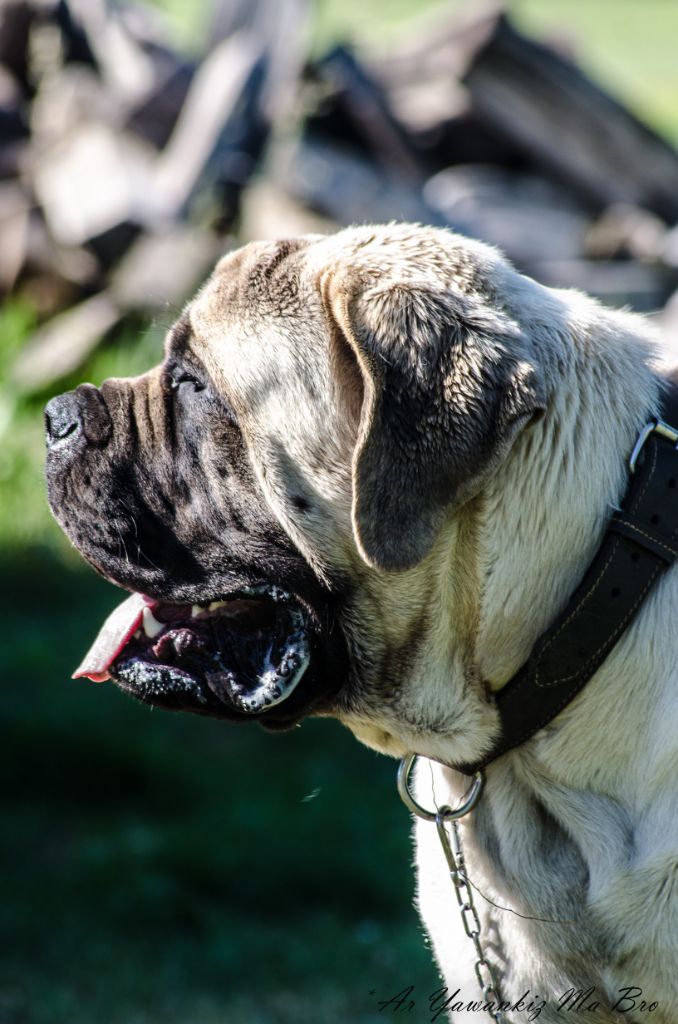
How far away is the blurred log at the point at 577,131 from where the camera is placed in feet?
24.8

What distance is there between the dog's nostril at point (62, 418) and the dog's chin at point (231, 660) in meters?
0.46

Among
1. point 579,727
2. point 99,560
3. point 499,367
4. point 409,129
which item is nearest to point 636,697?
point 579,727

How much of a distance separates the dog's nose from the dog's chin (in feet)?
1.39

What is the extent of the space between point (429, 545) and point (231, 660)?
618 millimetres

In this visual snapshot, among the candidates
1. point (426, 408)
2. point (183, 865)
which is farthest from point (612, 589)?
point (183, 865)

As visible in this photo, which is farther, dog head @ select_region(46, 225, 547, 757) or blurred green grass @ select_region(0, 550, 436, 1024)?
blurred green grass @ select_region(0, 550, 436, 1024)

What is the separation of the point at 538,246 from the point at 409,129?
1.27 metres

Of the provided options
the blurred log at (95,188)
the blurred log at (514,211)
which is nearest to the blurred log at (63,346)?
the blurred log at (95,188)

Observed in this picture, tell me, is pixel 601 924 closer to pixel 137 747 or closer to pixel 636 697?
pixel 636 697

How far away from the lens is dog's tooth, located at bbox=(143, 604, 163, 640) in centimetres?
292

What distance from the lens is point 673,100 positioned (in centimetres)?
1791

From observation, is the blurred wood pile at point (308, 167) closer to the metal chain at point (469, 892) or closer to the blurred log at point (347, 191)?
the blurred log at point (347, 191)

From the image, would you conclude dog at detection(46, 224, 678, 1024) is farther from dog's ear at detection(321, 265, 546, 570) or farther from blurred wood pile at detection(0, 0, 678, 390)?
blurred wood pile at detection(0, 0, 678, 390)

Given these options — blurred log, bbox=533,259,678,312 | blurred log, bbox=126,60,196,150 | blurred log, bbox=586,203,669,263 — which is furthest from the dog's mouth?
blurred log, bbox=126,60,196,150
